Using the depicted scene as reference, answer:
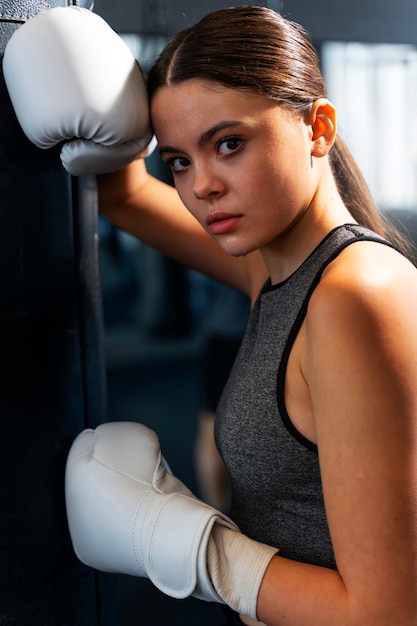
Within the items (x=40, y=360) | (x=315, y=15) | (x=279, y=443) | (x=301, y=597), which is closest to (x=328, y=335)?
(x=279, y=443)

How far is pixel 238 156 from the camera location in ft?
3.16

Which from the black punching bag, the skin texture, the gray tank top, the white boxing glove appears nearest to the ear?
the skin texture

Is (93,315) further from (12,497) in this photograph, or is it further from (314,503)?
(314,503)

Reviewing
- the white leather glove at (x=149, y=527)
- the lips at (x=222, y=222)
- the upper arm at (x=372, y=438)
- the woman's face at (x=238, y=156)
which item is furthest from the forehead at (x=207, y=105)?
the white leather glove at (x=149, y=527)

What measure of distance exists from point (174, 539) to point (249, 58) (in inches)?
22.2

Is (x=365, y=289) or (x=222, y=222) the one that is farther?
(x=222, y=222)

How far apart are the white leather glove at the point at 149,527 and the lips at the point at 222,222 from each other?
0.31m

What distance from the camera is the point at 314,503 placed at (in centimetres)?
100

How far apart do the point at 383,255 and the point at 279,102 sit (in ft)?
0.72

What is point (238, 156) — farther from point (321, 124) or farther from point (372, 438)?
point (372, 438)

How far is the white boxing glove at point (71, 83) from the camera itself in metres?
0.95

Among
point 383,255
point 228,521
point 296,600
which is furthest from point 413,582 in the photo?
point 383,255

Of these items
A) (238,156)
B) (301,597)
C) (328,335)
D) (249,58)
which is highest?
(249,58)

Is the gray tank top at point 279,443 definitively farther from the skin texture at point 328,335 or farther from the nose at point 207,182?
the nose at point 207,182
